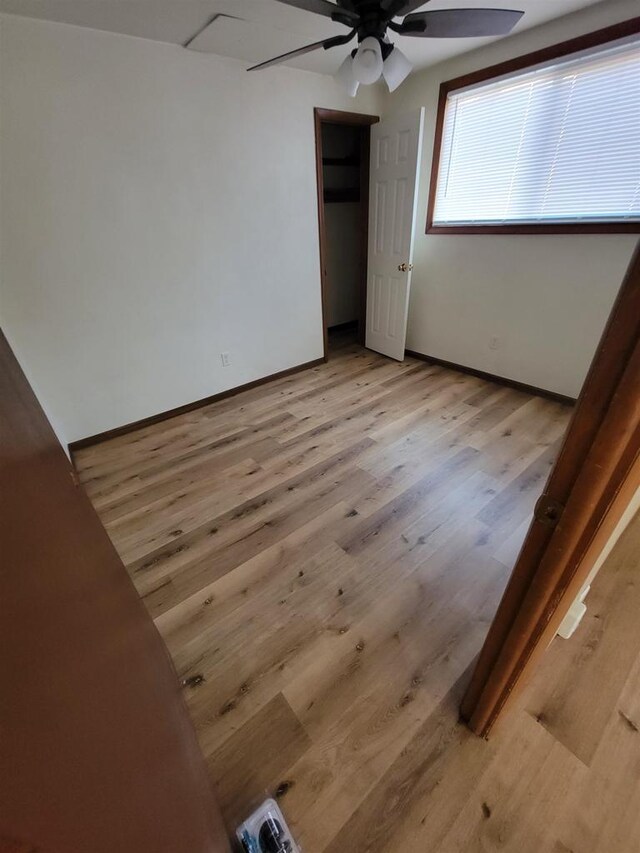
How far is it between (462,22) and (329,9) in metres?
0.54

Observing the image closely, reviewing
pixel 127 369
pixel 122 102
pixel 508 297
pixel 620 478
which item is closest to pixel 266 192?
pixel 122 102

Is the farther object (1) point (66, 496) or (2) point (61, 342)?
(2) point (61, 342)

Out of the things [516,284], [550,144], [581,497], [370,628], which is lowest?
[370,628]

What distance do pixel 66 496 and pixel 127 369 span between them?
2.11 metres

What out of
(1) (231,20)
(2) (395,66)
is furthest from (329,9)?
(1) (231,20)

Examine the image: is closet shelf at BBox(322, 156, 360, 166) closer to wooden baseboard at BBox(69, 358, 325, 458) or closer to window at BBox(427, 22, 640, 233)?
window at BBox(427, 22, 640, 233)

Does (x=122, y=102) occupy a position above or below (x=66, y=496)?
above

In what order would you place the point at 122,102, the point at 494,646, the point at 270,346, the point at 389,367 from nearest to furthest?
the point at 494,646, the point at 122,102, the point at 270,346, the point at 389,367

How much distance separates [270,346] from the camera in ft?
10.4

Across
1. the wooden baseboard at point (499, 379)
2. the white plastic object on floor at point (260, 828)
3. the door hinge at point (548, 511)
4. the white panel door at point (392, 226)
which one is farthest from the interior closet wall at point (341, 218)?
the white plastic object on floor at point (260, 828)

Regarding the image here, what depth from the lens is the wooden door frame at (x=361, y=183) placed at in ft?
9.14

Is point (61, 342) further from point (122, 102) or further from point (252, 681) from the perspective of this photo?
point (252, 681)

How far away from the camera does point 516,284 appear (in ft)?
8.80

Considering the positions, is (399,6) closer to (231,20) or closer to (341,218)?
(231,20)
